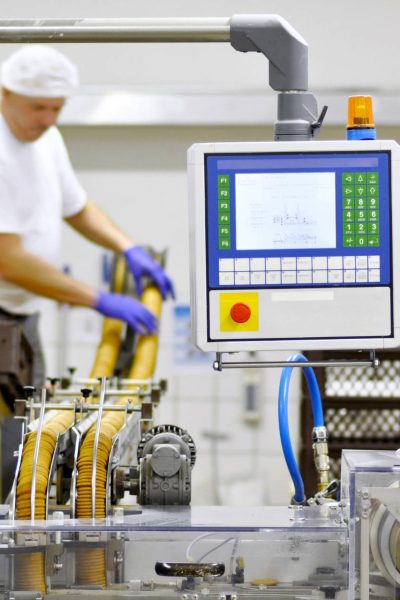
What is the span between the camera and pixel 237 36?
1.49 m

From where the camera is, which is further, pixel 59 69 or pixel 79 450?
pixel 59 69

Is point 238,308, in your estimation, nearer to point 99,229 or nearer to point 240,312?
point 240,312

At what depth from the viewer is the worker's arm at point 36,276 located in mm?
3607

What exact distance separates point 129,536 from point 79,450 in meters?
0.29

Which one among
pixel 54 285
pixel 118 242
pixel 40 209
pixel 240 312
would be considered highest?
pixel 40 209

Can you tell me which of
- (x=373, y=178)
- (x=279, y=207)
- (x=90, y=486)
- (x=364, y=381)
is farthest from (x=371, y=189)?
(x=364, y=381)

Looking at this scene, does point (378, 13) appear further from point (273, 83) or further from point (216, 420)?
point (273, 83)

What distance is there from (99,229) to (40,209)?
22cm

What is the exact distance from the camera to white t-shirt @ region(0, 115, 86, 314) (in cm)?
362

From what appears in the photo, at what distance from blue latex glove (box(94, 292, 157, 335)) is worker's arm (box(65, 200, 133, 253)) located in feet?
0.61

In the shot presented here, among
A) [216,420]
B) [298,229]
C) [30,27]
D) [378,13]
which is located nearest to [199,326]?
[298,229]

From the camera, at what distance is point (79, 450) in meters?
1.61

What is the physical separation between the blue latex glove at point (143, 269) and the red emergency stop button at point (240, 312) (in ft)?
7.39

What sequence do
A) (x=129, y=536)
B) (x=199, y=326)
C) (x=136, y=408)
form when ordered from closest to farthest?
(x=129, y=536) → (x=199, y=326) → (x=136, y=408)
